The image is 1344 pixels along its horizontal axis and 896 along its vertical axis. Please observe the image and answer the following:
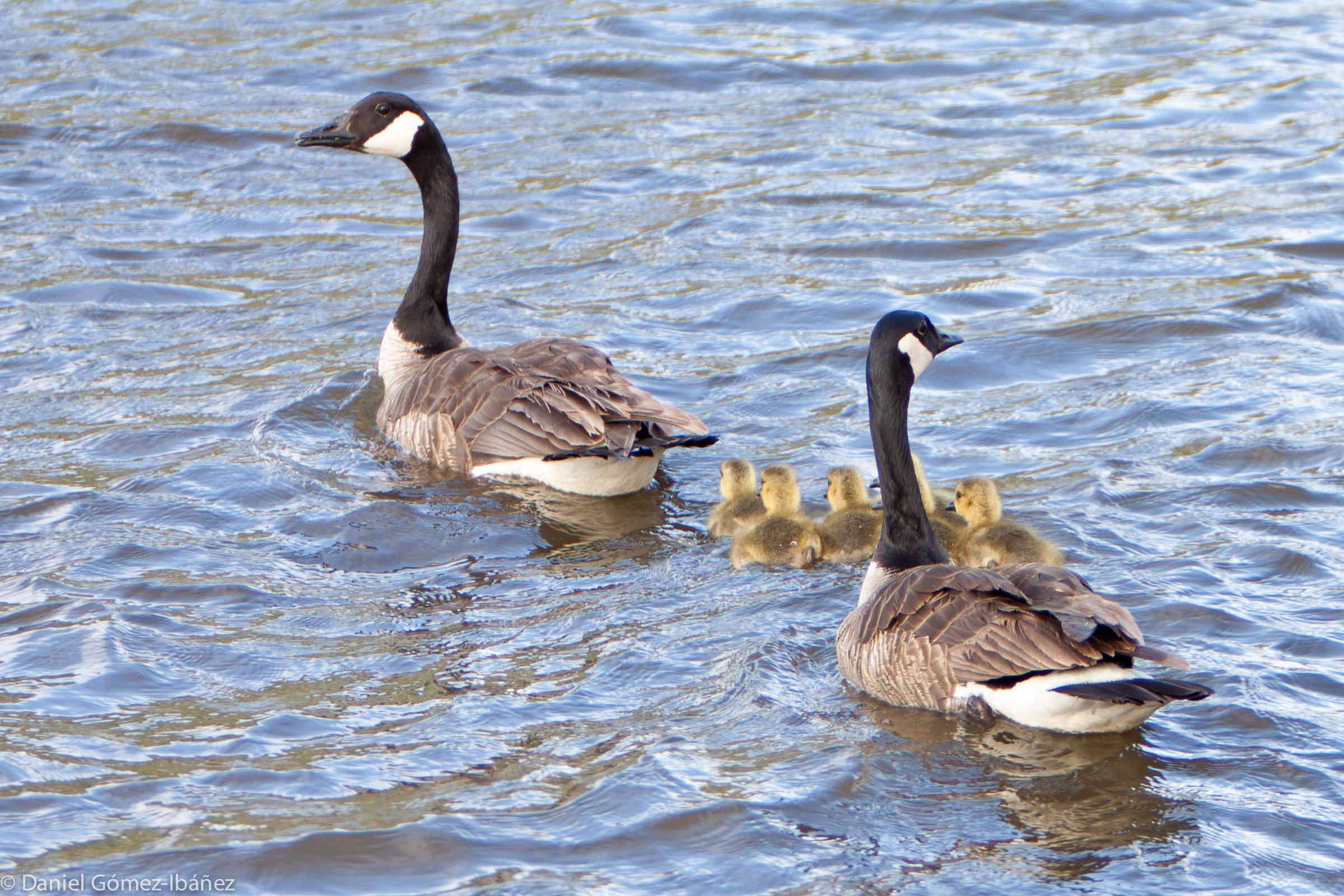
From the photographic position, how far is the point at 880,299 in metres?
11.5

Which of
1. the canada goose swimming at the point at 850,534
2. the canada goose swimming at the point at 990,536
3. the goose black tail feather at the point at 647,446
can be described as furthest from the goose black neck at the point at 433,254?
the canada goose swimming at the point at 990,536

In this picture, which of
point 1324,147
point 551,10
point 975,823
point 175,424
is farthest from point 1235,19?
point 975,823

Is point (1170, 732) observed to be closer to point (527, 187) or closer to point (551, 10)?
point (527, 187)

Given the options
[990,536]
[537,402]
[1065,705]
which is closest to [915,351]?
[990,536]

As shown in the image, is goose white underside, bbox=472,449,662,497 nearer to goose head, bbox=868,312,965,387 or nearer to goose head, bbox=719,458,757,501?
goose head, bbox=719,458,757,501

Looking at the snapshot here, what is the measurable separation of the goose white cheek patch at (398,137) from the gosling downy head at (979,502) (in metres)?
4.43

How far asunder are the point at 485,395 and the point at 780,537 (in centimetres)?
222

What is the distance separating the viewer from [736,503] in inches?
316

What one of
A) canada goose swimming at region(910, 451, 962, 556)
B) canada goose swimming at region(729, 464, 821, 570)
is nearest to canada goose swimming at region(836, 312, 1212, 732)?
canada goose swimming at region(729, 464, 821, 570)

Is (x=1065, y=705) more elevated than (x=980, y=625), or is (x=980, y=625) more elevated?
(x=980, y=625)

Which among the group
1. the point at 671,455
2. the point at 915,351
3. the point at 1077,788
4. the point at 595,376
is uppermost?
the point at 915,351

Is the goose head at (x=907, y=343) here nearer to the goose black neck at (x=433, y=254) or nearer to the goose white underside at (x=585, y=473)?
the goose white underside at (x=585, y=473)

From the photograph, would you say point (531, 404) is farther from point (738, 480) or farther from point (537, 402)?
point (738, 480)

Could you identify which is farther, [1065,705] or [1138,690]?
[1065,705]
